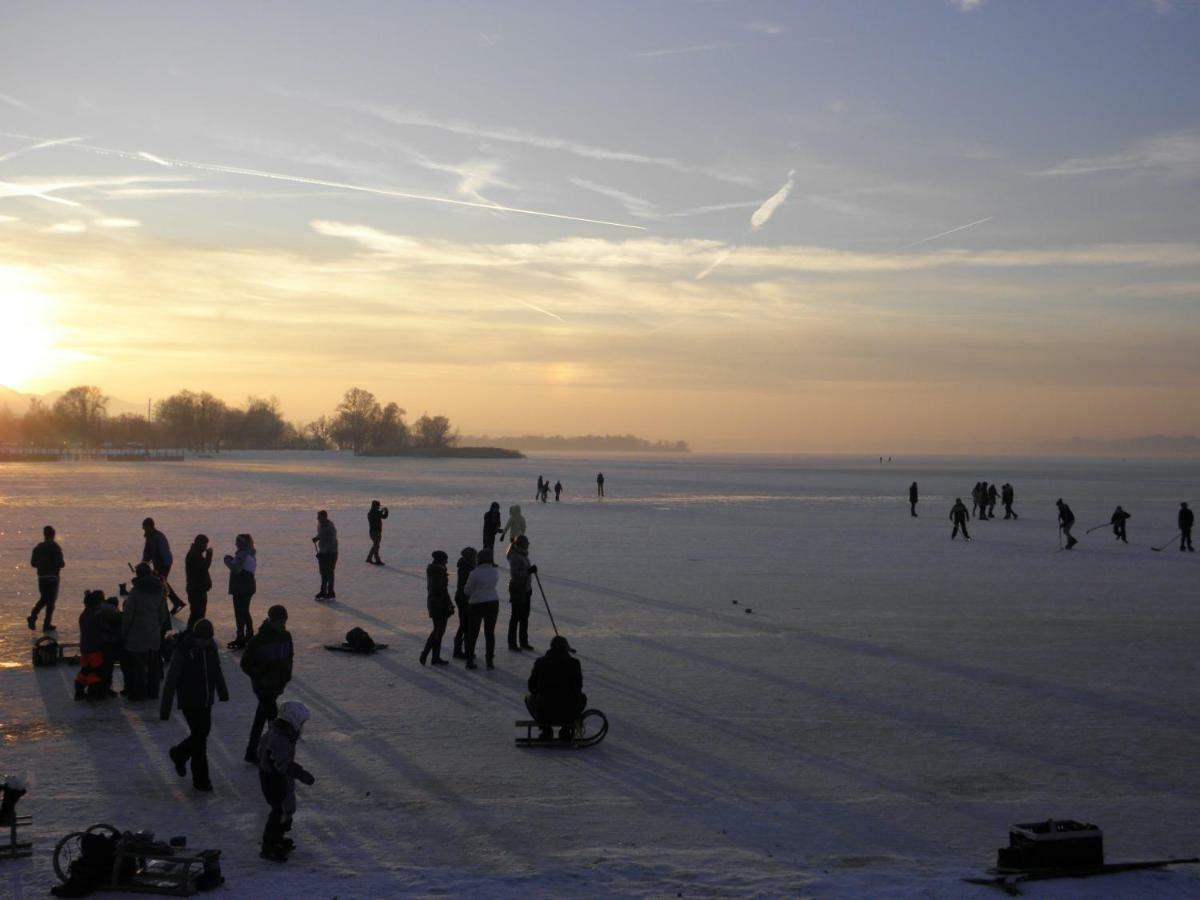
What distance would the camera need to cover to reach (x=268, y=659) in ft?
28.9

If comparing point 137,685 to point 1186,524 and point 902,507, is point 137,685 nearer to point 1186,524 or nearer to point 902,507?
point 1186,524

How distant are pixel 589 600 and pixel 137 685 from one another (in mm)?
8954

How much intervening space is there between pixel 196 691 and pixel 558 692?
322 cm

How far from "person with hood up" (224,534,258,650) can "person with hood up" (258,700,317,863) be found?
7.25 metres

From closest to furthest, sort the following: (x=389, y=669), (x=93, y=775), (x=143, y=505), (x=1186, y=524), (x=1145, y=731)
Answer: (x=93, y=775), (x=1145, y=731), (x=389, y=669), (x=1186, y=524), (x=143, y=505)

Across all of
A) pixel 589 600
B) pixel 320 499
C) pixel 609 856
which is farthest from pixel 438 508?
pixel 609 856

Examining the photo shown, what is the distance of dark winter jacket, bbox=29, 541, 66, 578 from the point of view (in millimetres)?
14773

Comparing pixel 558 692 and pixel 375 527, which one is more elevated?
pixel 375 527

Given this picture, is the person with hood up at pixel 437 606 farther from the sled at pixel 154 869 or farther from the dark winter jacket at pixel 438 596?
the sled at pixel 154 869

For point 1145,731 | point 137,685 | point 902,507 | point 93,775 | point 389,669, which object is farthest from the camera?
point 902,507

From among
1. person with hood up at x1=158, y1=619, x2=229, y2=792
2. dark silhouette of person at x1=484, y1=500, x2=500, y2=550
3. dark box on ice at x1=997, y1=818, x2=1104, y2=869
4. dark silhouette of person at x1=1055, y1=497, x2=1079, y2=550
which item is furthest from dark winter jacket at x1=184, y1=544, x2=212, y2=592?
dark silhouette of person at x1=1055, y1=497, x2=1079, y2=550

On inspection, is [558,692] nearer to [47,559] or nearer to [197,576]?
[197,576]

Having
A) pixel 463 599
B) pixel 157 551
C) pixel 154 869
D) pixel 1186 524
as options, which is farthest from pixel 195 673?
pixel 1186 524

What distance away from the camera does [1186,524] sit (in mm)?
29516
